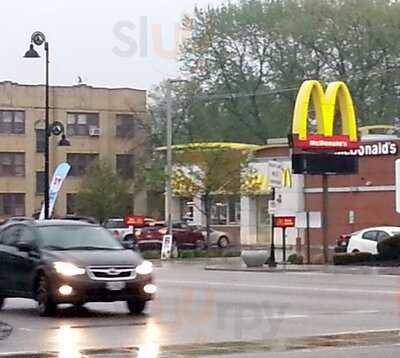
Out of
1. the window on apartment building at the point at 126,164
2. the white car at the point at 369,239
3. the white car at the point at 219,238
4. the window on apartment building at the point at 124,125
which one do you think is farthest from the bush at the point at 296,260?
the window on apartment building at the point at 124,125

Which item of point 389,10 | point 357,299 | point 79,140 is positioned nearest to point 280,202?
point 389,10

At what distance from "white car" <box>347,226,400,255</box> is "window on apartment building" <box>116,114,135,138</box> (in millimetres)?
47185

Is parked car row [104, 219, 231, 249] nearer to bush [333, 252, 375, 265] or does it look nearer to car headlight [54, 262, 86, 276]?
bush [333, 252, 375, 265]

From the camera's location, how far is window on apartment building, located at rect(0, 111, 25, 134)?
8912cm

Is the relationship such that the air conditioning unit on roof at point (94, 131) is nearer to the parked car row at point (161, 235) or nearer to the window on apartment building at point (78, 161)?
the window on apartment building at point (78, 161)

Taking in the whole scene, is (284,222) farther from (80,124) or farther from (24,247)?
(80,124)

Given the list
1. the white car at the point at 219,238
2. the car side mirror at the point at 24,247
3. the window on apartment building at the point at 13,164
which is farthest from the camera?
the window on apartment building at the point at 13,164

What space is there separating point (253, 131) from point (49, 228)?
6449cm

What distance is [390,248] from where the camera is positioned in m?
42.7

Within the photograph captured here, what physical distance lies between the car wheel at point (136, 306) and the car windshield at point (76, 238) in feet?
3.48

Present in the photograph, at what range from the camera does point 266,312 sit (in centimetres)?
2205

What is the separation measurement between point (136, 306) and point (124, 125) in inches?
2846

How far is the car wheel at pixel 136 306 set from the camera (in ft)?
→ 70.8

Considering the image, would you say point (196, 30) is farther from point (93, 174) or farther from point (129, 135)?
point (129, 135)
